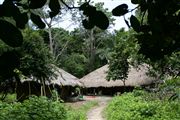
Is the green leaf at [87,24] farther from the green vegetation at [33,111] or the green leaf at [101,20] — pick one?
the green vegetation at [33,111]

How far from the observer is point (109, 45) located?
36938mm

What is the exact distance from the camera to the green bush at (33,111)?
25.4ft

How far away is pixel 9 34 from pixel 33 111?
7427mm

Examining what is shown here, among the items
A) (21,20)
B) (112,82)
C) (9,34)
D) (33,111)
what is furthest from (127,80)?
(9,34)

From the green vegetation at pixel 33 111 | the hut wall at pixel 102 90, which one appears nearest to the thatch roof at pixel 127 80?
the hut wall at pixel 102 90

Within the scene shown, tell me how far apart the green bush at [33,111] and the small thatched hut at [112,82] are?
17.5 m

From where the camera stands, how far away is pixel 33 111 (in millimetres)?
8258

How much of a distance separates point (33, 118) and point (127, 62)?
17.6 meters

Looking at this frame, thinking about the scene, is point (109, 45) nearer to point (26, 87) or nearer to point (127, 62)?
point (127, 62)

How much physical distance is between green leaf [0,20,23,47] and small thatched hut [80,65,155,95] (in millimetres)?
25335

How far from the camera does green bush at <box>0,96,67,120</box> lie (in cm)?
774

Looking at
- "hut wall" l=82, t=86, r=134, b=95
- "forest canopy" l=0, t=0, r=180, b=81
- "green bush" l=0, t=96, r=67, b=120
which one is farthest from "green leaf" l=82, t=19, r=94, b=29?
"hut wall" l=82, t=86, r=134, b=95

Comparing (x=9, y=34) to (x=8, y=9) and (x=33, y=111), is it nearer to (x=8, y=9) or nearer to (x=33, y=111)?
(x=8, y=9)

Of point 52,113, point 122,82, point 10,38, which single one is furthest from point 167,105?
point 122,82
